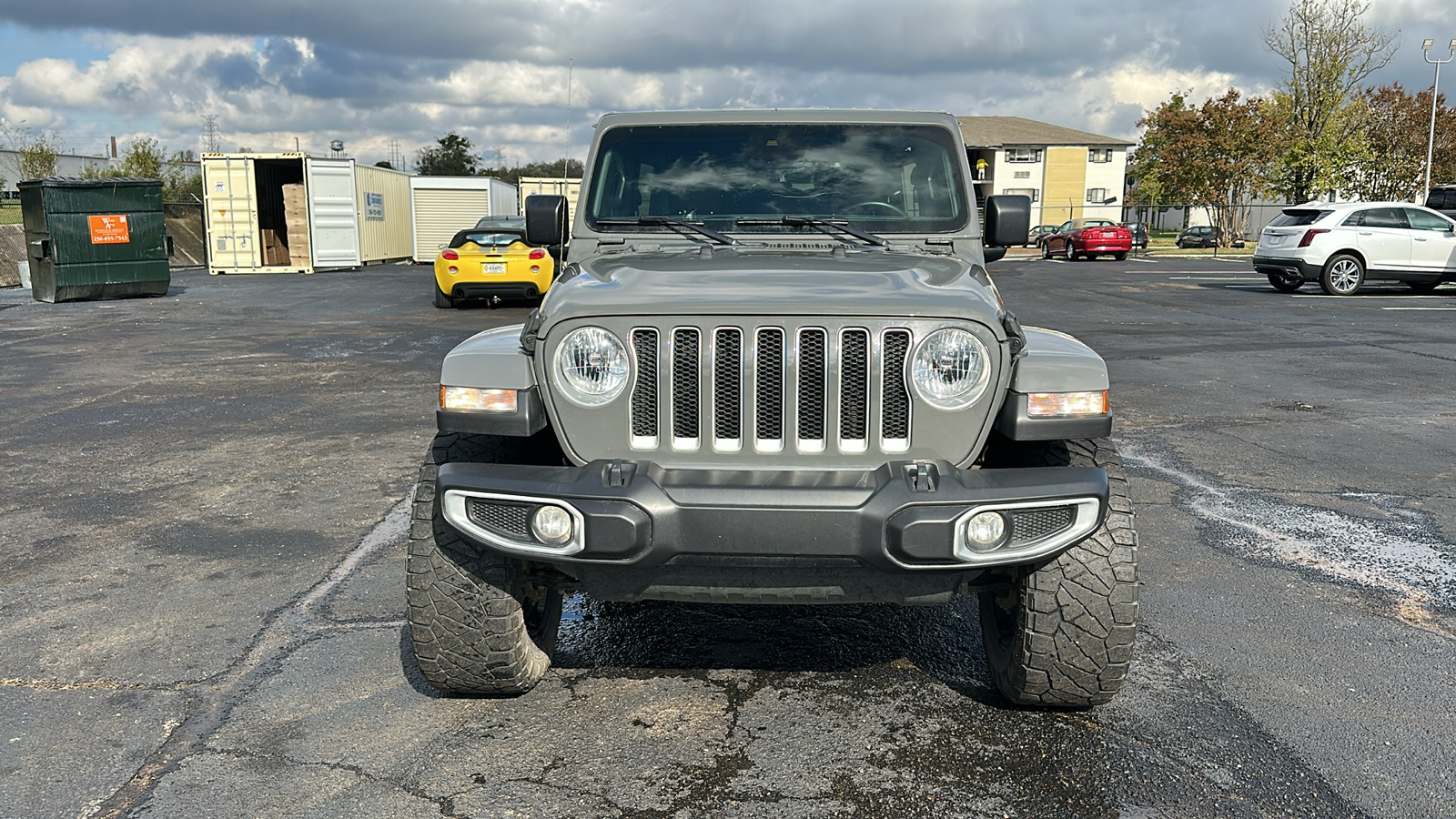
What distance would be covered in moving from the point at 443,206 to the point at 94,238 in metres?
14.7

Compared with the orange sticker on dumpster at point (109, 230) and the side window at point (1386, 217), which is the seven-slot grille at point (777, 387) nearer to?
the side window at point (1386, 217)

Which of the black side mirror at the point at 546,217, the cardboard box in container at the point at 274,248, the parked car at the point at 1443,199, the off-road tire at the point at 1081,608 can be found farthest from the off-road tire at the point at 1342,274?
the cardboard box in container at the point at 274,248

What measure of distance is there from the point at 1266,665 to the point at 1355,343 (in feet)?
34.2

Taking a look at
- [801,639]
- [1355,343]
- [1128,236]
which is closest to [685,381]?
[801,639]

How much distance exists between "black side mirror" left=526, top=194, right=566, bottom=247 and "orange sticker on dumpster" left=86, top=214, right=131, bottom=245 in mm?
18655

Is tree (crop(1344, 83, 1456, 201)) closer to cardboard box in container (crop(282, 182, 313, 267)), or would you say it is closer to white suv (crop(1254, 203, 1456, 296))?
white suv (crop(1254, 203, 1456, 296))

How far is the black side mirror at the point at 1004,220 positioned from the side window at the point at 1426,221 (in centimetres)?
1828

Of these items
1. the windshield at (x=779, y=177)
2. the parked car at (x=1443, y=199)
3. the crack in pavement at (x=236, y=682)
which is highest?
the parked car at (x=1443, y=199)

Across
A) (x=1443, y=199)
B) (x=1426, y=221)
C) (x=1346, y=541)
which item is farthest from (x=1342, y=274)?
(x=1346, y=541)

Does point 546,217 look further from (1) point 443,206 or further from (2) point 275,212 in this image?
(1) point 443,206

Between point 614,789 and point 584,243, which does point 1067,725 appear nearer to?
point 614,789

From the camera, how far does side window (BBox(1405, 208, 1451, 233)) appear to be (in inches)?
757

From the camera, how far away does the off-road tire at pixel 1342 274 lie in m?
19.3

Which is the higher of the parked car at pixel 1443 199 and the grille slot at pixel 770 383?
the parked car at pixel 1443 199
